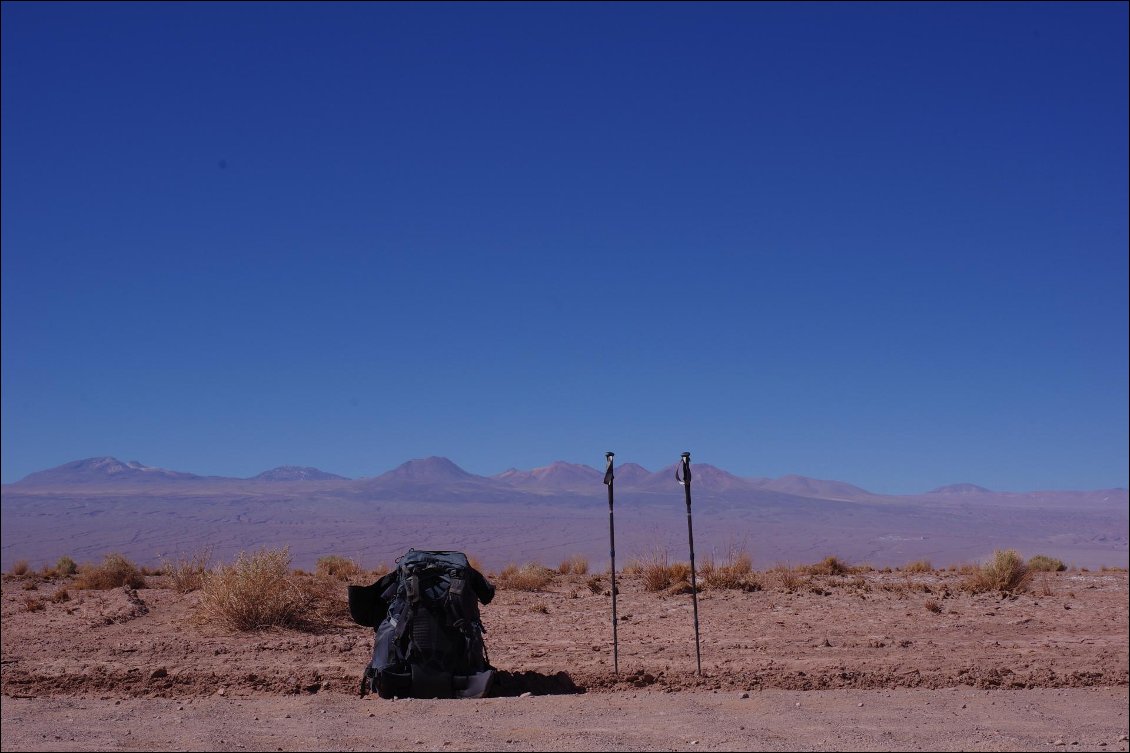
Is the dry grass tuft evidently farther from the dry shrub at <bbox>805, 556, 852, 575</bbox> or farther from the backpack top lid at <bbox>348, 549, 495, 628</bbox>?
the backpack top lid at <bbox>348, 549, 495, 628</bbox>

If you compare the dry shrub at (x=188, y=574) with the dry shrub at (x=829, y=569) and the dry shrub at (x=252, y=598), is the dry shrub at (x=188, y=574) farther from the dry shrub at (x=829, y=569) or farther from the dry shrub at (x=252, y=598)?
the dry shrub at (x=829, y=569)

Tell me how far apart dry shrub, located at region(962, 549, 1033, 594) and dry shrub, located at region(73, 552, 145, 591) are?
18314 mm

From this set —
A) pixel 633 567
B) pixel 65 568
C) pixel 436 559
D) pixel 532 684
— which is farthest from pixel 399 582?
pixel 65 568

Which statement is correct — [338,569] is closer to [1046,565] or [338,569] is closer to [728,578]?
[728,578]

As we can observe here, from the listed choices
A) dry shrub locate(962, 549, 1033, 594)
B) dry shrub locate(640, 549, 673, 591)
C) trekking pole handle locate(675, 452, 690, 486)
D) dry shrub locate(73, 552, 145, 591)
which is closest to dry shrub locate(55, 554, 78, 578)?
dry shrub locate(73, 552, 145, 591)

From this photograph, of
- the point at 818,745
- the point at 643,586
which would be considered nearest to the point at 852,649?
the point at 818,745

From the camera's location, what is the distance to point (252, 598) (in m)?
14.4

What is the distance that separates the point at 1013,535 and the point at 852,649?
84010 mm

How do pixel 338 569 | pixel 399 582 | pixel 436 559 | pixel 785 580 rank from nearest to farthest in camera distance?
pixel 399 582 < pixel 436 559 < pixel 785 580 < pixel 338 569

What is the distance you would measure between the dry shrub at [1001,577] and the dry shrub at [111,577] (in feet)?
60.1

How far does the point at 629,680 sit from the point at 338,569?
44.8ft

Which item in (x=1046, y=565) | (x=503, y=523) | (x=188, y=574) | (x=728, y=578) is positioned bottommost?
(x=503, y=523)

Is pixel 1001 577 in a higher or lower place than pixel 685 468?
lower

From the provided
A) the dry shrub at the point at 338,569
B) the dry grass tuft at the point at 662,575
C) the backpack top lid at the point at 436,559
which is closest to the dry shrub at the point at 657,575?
the dry grass tuft at the point at 662,575
